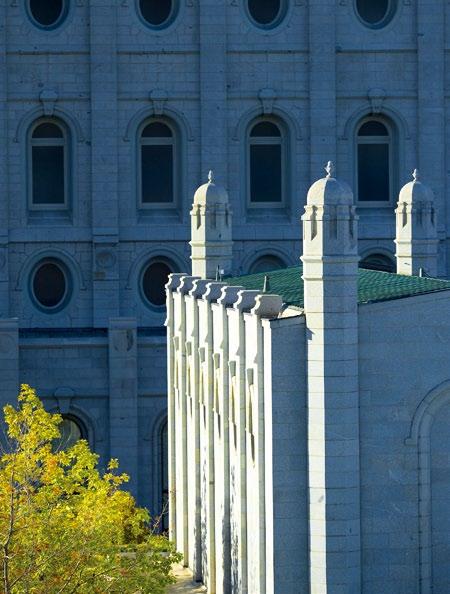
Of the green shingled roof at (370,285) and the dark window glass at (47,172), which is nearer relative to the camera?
the green shingled roof at (370,285)

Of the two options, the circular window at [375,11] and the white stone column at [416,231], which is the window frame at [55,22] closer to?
the circular window at [375,11]

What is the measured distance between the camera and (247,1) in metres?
83.9

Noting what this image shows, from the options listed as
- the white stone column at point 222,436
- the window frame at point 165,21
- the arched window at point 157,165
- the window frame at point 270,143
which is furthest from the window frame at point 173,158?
the white stone column at point 222,436

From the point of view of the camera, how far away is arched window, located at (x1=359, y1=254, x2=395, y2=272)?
275ft

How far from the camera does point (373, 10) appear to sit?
277 ft

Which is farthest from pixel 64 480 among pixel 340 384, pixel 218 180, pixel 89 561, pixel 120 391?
pixel 218 180

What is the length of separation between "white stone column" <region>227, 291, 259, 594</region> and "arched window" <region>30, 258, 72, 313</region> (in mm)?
29939

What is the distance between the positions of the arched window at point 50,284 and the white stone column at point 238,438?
2994 cm

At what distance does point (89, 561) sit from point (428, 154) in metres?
38.3

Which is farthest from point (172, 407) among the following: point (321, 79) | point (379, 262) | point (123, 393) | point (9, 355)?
point (321, 79)

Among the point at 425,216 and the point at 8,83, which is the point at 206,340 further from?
the point at 8,83

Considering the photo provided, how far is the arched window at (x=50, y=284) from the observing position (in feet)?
274

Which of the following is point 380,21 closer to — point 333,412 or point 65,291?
point 65,291

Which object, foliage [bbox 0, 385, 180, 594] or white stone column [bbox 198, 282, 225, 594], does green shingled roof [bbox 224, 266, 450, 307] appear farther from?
foliage [bbox 0, 385, 180, 594]
